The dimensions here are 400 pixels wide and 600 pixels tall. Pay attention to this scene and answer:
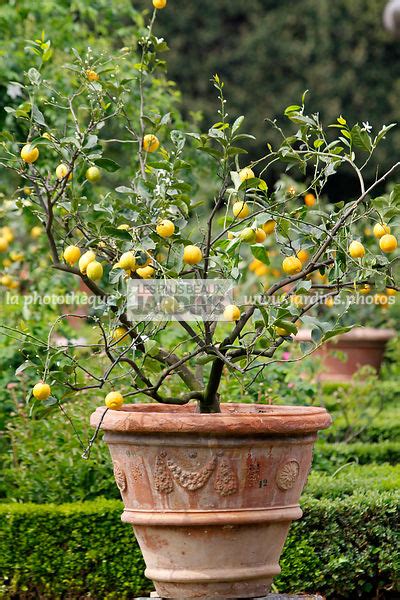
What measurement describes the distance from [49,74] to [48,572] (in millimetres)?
2963

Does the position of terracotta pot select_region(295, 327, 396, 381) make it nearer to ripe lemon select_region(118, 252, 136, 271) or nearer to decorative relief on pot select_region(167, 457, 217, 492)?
decorative relief on pot select_region(167, 457, 217, 492)

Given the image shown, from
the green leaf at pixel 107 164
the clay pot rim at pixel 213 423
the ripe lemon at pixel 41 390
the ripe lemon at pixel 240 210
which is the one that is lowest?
the clay pot rim at pixel 213 423

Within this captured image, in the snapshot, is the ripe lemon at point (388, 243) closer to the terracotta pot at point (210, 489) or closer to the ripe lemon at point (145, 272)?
the terracotta pot at point (210, 489)

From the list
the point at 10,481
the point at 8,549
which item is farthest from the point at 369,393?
the point at 8,549

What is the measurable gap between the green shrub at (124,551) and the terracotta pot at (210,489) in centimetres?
65

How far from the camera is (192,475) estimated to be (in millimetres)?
2385

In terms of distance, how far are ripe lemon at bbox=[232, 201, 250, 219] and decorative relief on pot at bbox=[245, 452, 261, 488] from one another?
0.60m

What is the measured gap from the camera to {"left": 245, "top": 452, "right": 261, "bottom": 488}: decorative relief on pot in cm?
240

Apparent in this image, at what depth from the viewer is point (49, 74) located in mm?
5234

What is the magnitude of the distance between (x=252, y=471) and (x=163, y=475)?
0.22 m

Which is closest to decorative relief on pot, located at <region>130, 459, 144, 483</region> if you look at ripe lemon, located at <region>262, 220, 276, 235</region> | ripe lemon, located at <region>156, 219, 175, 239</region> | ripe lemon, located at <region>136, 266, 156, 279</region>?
ripe lemon, located at <region>136, 266, 156, 279</region>

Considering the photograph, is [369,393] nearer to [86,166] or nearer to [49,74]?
[49,74]

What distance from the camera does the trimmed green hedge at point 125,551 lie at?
3.15 meters

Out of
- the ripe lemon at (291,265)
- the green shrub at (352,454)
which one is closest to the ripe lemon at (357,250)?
the ripe lemon at (291,265)
